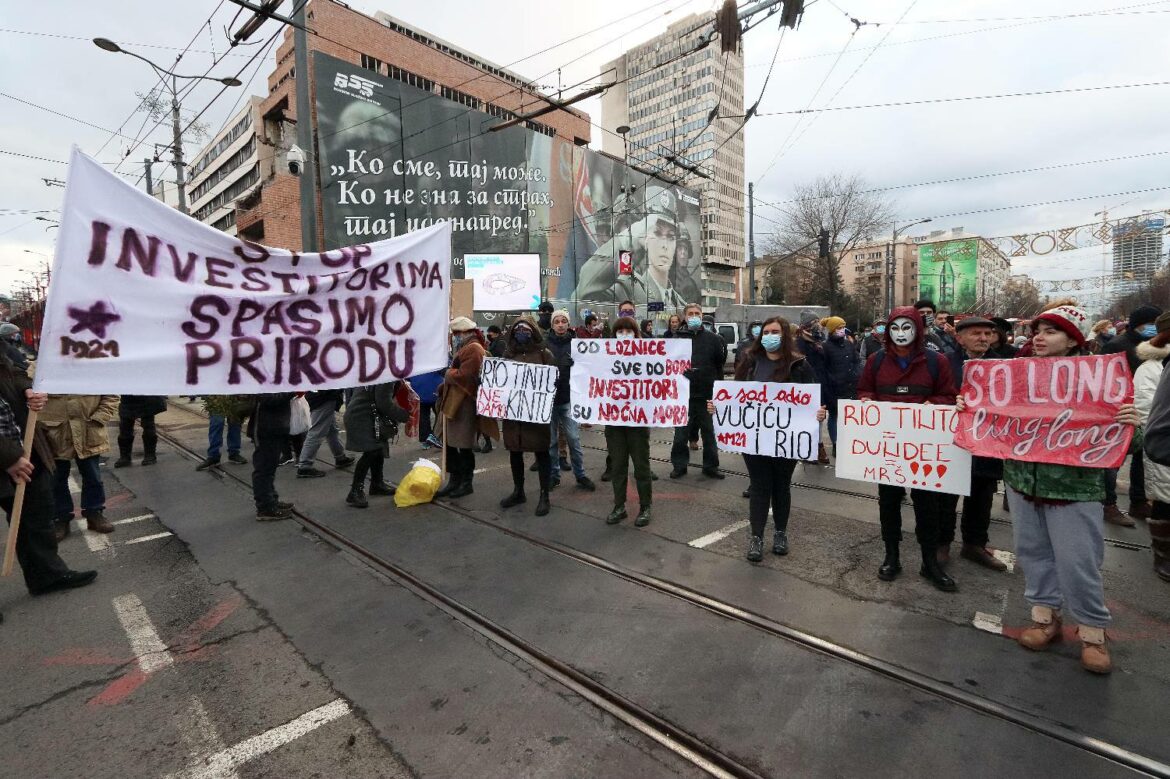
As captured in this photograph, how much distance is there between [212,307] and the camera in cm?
411

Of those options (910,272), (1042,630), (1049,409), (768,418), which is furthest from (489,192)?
(910,272)

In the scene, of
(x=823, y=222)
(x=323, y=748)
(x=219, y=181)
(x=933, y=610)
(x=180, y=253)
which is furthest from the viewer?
(x=219, y=181)

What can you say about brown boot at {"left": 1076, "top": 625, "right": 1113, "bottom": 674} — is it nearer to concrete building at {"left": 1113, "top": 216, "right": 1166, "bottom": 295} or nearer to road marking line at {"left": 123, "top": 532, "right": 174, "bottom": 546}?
road marking line at {"left": 123, "top": 532, "right": 174, "bottom": 546}

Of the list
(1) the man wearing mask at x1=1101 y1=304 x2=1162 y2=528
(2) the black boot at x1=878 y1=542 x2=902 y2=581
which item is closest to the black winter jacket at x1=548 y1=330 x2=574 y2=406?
(2) the black boot at x1=878 y1=542 x2=902 y2=581

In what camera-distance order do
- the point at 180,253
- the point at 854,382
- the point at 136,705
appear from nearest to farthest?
the point at 136,705 → the point at 180,253 → the point at 854,382

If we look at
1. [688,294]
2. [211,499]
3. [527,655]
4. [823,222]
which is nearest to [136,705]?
[527,655]

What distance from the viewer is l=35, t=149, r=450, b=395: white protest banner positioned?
3.59 metres

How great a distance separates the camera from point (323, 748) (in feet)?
8.07

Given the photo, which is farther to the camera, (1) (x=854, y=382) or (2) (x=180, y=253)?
(1) (x=854, y=382)

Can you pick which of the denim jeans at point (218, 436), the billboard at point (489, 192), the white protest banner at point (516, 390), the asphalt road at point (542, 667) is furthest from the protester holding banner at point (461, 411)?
the billboard at point (489, 192)

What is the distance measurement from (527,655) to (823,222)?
3915cm

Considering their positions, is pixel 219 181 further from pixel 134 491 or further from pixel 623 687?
pixel 623 687

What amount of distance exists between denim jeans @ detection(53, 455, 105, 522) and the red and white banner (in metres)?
7.32

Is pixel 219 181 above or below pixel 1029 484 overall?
above
